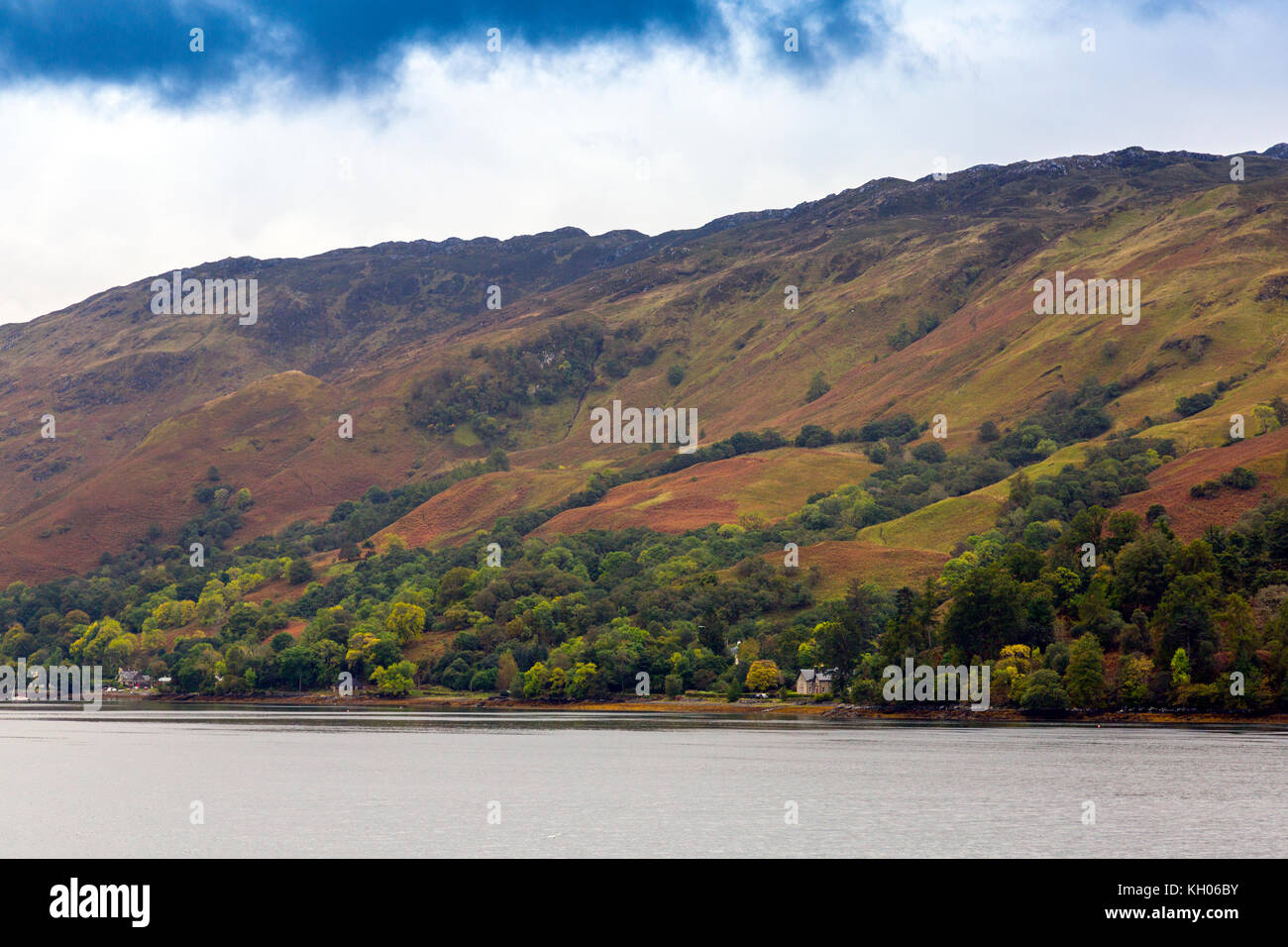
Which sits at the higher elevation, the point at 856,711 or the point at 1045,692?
the point at 1045,692

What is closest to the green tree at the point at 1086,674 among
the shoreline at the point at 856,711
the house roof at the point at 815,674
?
the shoreline at the point at 856,711

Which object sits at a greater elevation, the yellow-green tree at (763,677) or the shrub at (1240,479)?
the shrub at (1240,479)

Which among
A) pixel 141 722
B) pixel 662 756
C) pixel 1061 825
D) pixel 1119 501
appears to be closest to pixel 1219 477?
pixel 1119 501

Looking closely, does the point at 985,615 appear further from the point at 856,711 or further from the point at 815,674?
the point at 815,674

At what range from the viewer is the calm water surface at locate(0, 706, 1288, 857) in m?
61.6

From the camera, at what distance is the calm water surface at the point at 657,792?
61.6 metres

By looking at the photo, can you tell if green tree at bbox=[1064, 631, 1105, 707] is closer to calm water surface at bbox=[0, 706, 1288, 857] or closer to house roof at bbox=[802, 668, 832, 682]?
calm water surface at bbox=[0, 706, 1288, 857]

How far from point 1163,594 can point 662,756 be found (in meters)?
64.8

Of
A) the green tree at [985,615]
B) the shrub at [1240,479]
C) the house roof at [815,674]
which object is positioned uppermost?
the shrub at [1240,479]

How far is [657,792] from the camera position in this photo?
80.4 meters
